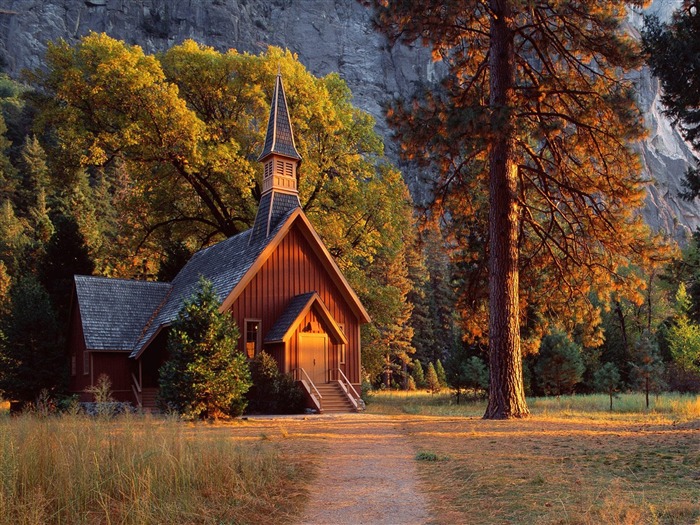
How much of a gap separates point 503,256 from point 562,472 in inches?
317

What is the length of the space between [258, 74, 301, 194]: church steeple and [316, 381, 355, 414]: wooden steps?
837 cm

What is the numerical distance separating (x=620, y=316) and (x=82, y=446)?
41052 millimetres

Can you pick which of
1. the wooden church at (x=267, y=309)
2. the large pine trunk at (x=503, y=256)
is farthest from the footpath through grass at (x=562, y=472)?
the wooden church at (x=267, y=309)

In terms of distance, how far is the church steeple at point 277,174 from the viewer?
23672 mm

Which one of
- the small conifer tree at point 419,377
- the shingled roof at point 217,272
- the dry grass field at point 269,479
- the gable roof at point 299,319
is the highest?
the shingled roof at point 217,272

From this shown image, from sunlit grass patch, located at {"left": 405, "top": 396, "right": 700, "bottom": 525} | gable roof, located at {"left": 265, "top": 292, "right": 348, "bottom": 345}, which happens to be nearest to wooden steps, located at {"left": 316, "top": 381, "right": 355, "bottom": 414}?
gable roof, located at {"left": 265, "top": 292, "right": 348, "bottom": 345}

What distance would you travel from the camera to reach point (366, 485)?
299 inches

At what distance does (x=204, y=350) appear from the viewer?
1672cm

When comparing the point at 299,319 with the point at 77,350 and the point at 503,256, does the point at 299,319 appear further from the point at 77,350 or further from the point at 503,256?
the point at 77,350

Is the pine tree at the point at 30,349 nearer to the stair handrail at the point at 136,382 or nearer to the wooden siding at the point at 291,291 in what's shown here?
the stair handrail at the point at 136,382

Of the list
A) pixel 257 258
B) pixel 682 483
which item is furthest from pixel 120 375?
pixel 682 483

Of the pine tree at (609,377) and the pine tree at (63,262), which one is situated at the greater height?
the pine tree at (63,262)

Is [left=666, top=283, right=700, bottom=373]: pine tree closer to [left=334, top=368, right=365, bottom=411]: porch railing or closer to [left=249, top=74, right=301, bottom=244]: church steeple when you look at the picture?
[left=334, top=368, right=365, bottom=411]: porch railing

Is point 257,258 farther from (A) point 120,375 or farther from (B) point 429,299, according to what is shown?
(B) point 429,299
